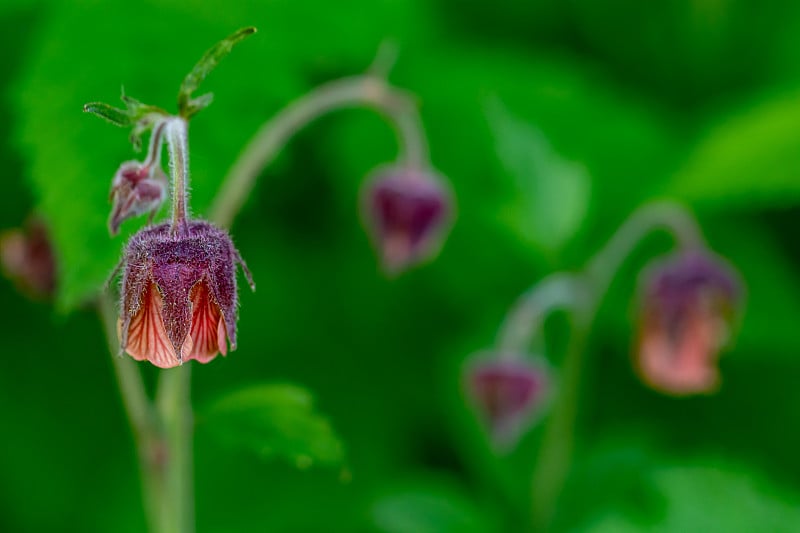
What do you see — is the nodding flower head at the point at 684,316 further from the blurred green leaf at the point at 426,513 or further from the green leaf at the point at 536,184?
the blurred green leaf at the point at 426,513

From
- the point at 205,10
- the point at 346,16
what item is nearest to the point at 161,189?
the point at 205,10

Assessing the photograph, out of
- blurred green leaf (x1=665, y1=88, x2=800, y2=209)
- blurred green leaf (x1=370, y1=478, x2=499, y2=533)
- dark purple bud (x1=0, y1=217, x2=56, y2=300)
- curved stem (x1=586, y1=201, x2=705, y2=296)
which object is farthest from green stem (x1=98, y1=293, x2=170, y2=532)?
blurred green leaf (x1=665, y1=88, x2=800, y2=209)

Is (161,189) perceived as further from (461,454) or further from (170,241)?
(461,454)

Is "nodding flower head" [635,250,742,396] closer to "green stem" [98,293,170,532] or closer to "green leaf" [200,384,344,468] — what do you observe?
"green leaf" [200,384,344,468]

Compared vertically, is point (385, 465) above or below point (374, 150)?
below

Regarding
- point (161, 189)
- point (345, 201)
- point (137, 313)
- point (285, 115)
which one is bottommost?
point (137, 313)

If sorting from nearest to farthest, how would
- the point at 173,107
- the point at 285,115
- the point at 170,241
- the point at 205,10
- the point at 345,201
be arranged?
the point at 170,241 → the point at 173,107 → the point at 285,115 → the point at 205,10 → the point at 345,201
